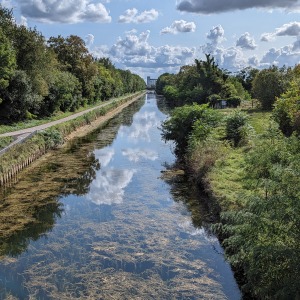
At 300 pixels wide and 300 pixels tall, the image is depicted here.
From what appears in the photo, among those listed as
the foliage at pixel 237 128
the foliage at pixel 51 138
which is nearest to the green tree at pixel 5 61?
the foliage at pixel 51 138

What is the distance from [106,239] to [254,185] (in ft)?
21.6

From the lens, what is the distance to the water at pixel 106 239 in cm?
1242

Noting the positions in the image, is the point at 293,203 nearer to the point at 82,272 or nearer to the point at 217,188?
the point at 82,272

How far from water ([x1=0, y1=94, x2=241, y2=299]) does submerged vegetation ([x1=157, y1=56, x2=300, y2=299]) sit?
4.14 ft

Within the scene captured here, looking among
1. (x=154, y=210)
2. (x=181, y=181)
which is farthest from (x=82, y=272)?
(x=181, y=181)

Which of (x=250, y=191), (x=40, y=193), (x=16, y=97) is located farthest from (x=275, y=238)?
(x=16, y=97)

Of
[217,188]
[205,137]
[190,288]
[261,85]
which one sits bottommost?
[190,288]

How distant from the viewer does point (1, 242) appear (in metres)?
15.6

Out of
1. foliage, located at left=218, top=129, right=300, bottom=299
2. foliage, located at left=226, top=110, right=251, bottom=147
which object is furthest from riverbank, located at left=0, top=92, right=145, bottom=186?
foliage, located at left=218, top=129, right=300, bottom=299

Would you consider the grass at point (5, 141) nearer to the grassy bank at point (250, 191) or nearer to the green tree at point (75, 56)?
the grassy bank at point (250, 191)

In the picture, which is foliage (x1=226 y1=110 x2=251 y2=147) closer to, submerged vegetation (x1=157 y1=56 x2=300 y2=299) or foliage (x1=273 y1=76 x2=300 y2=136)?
submerged vegetation (x1=157 y1=56 x2=300 y2=299)

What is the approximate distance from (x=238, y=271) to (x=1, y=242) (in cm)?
922

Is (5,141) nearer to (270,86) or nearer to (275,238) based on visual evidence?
(275,238)

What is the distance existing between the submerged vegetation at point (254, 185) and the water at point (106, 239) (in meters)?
1.26
